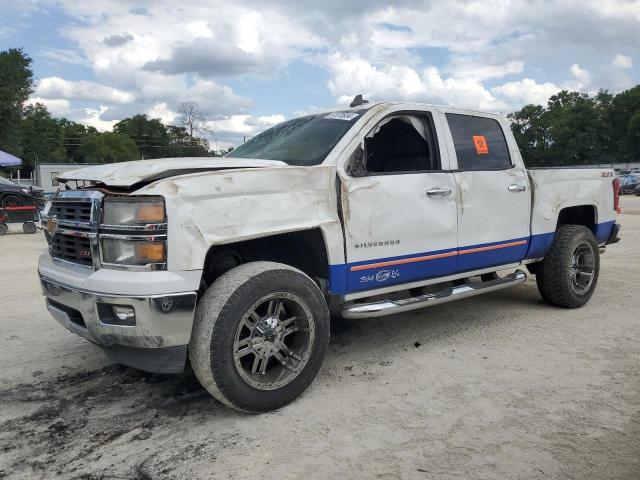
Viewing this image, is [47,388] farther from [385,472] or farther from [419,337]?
[419,337]

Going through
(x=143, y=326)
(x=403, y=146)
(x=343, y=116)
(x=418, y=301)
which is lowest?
(x=418, y=301)

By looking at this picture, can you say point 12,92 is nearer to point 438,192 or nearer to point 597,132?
point 438,192

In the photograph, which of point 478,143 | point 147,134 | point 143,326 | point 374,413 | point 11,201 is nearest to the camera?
point 143,326

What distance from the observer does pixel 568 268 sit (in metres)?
5.44

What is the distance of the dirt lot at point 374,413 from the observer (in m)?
2.72

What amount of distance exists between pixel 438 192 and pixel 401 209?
42cm

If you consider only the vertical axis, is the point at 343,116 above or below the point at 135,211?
above

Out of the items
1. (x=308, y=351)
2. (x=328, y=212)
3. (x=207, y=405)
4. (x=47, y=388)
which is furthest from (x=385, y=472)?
(x=47, y=388)

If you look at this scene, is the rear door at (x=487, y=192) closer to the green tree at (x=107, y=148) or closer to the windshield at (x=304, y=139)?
the windshield at (x=304, y=139)

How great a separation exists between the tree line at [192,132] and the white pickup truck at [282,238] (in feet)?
169

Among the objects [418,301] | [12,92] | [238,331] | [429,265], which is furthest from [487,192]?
[12,92]

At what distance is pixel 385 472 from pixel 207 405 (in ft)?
4.38

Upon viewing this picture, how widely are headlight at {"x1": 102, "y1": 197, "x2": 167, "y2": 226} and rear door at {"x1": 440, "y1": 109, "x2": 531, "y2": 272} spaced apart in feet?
8.08

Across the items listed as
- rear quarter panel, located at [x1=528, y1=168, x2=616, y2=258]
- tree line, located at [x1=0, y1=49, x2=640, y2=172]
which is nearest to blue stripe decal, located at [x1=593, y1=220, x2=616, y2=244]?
rear quarter panel, located at [x1=528, y1=168, x2=616, y2=258]
